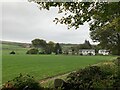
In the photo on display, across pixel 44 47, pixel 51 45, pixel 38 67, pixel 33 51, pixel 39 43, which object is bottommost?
pixel 38 67

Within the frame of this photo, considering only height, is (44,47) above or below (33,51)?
above

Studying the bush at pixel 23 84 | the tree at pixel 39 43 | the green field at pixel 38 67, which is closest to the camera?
the bush at pixel 23 84

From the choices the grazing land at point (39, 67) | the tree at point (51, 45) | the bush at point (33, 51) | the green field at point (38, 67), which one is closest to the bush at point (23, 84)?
the grazing land at point (39, 67)

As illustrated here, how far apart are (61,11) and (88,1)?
186 centimetres

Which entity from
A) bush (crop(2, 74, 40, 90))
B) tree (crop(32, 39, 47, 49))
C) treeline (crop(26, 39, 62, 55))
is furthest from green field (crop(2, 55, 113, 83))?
treeline (crop(26, 39, 62, 55))

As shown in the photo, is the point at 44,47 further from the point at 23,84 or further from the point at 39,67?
the point at 23,84

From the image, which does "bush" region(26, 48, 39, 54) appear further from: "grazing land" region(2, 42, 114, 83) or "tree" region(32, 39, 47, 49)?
"grazing land" region(2, 42, 114, 83)

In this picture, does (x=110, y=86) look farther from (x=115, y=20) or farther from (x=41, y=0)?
(x=41, y=0)

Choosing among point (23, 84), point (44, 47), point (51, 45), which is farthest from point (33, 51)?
point (23, 84)

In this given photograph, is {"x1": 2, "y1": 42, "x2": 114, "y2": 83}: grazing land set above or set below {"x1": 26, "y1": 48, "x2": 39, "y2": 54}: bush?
below

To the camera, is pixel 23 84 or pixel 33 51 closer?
pixel 23 84

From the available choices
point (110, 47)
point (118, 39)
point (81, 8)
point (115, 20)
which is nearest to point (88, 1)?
point (81, 8)

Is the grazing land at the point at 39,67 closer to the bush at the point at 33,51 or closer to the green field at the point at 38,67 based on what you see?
the green field at the point at 38,67

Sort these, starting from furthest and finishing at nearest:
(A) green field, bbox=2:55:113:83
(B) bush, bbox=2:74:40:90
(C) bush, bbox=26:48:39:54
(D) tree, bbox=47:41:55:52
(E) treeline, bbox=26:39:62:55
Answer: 1. (D) tree, bbox=47:41:55:52
2. (C) bush, bbox=26:48:39:54
3. (E) treeline, bbox=26:39:62:55
4. (A) green field, bbox=2:55:113:83
5. (B) bush, bbox=2:74:40:90
